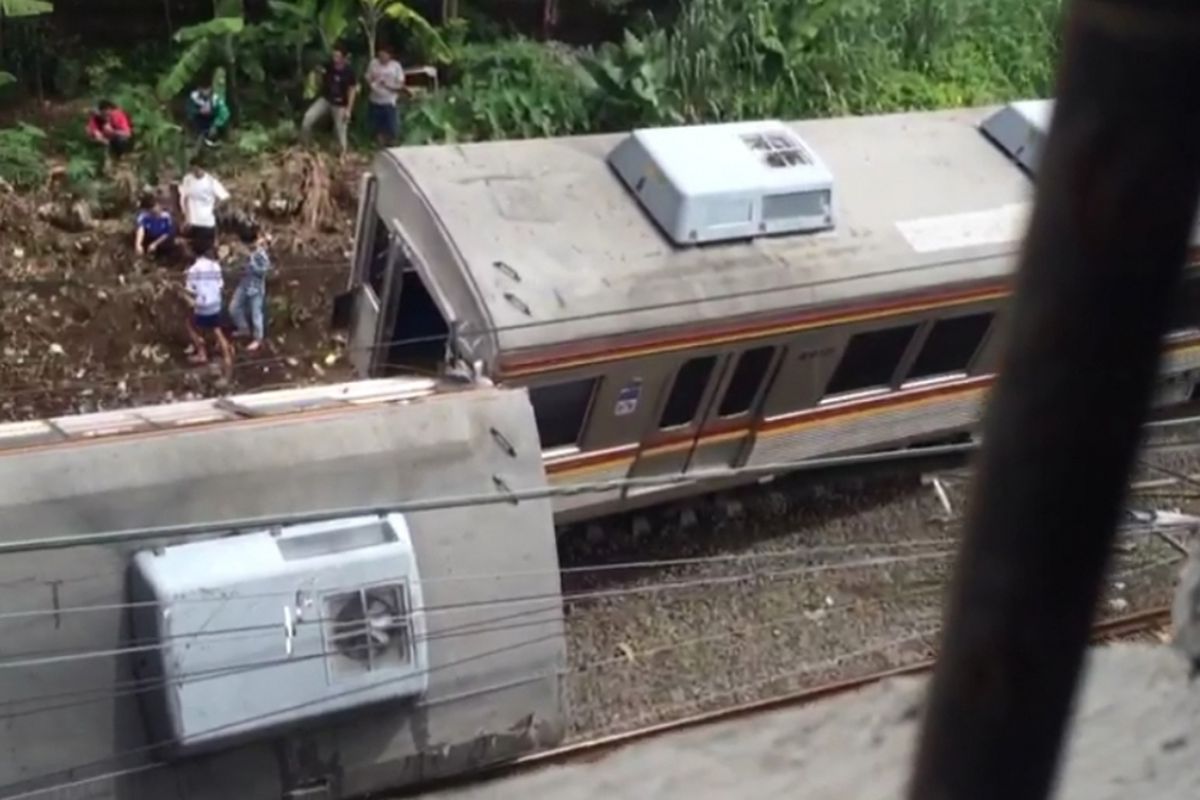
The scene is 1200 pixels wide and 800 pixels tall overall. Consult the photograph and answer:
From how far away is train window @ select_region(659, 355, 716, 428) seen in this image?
10586 mm

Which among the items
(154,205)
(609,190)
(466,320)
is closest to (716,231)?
(609,190)

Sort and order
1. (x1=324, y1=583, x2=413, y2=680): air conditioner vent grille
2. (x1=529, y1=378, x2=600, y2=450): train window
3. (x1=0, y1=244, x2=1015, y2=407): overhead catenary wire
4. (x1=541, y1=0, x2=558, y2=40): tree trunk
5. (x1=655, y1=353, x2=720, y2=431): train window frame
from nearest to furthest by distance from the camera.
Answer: (x1=324, y1=583, x2=413, y2=680): air conditioner vent grille, (x1=0, y1=244, x2=1015, y2=407): overhead catenary wire, (x1=529, y1=378, x2=600, y2=450): train window, (x1=655, y1=353, x2=720, y2=431): train window frame, (x1=541, y1=0, x2=558, y2=40): tree trunk

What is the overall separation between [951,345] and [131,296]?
21.7ft

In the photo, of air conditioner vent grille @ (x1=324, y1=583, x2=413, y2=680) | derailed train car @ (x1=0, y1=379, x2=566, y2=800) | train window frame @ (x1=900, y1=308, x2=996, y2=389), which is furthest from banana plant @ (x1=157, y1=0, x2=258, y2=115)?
air conditioner vent grille @ (x1=324, y1=583, x2=413, y2=680)

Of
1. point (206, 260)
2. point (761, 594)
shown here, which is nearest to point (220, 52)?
point (206, 260)

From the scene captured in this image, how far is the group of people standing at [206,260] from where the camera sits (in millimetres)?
12992

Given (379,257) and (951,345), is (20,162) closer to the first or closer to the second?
(379,257)

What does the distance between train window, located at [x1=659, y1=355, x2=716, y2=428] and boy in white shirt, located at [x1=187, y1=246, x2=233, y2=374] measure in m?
4.02

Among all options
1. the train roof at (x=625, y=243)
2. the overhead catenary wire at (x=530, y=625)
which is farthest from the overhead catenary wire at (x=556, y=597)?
the train roof at (x=625, y=243)

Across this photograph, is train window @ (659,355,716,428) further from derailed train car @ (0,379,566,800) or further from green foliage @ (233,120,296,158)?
green foliage @ (233,120,296,158)

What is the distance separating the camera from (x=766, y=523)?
39.4 feet

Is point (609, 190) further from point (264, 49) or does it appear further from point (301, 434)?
point (264, 49)

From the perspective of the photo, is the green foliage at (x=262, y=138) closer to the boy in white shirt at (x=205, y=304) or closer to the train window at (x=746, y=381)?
the boy in white shirt at (x=205, y=304)

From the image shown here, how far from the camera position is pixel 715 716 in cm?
961
